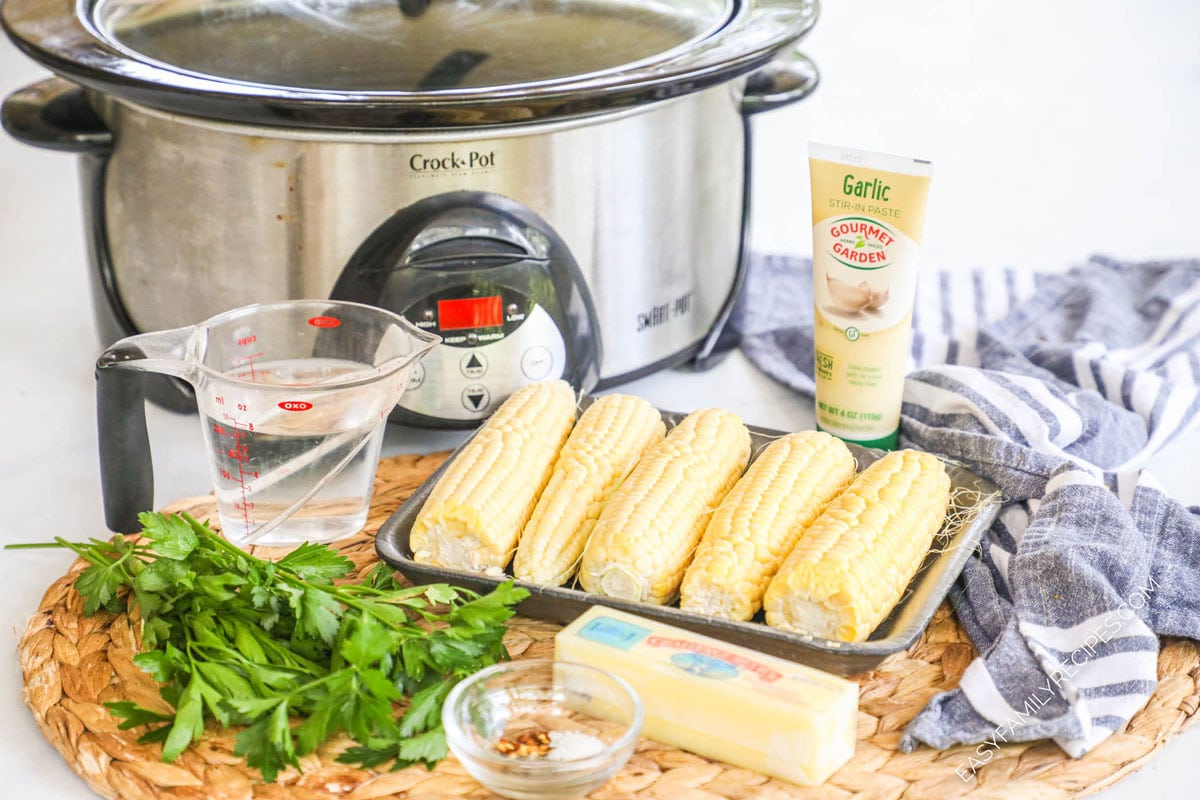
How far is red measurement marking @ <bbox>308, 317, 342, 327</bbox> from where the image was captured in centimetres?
116

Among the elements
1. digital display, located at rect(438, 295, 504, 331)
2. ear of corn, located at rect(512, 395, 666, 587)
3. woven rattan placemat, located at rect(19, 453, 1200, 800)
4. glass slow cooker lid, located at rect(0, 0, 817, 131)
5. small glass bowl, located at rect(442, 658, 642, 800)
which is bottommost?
woven rattan placemat, located at rect(19, 453, 1200, 800)

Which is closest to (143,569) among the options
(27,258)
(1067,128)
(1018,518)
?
(1018,518)

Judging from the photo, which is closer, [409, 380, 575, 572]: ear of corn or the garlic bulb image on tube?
[409, 380, 575, 572]: ear of corn

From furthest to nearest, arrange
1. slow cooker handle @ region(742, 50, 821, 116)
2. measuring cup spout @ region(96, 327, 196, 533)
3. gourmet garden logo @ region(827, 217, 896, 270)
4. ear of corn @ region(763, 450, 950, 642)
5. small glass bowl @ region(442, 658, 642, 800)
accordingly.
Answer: slow cooker handle @ region(742, 50, 821, 116) < gourmet garden logo @ region(827, 217, 896, 270) < measuring cup spout @ region(96, 327, 196, 533) < ear of corn @ region(763, 450, 950, 642) < small glass bowl @ region(442, 658, 642, 800)

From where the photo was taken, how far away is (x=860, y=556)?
960 millimetres

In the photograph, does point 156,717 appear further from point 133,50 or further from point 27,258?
point 27,258

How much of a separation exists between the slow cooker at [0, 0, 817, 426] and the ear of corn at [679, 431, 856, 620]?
0.84 feet

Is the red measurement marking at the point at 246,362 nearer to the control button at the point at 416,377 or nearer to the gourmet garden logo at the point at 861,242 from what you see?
the control button at the point at 416,377

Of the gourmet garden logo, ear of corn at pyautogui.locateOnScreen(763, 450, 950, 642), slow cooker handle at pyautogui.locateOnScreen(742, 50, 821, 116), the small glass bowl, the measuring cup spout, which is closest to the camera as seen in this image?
the small glass bowl

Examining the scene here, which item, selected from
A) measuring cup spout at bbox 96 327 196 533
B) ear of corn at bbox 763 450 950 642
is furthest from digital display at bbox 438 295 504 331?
ear of corn at bbox 763 450 950 642

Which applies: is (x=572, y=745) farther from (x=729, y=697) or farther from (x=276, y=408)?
(x=276, y=408)

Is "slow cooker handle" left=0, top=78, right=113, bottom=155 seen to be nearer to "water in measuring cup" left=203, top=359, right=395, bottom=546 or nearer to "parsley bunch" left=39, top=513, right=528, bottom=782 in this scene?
"water in measuring cup" left=203, top=359, right=395, bottom=546

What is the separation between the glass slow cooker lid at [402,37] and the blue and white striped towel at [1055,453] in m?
0.36

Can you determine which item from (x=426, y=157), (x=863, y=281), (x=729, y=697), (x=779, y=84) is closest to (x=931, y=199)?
(x=779, y=84)
